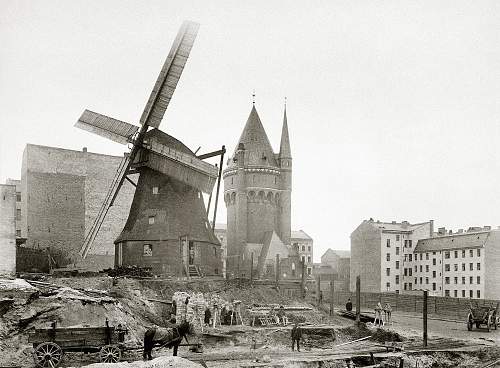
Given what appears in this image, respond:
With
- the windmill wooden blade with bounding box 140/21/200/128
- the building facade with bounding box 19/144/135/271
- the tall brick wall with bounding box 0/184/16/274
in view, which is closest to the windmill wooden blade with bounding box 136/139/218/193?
the windmill wooden blade with bounding box 140/21/200/128

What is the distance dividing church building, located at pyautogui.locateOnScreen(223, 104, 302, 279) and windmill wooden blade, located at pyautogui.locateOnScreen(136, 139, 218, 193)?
30.9 m

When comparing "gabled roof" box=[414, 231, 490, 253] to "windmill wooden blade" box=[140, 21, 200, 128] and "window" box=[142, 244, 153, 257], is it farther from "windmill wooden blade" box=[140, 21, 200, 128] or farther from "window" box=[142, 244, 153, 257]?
"windmill wooden blade" box=[140, 21, 200, 128]

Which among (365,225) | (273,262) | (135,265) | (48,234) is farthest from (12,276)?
(365,225)

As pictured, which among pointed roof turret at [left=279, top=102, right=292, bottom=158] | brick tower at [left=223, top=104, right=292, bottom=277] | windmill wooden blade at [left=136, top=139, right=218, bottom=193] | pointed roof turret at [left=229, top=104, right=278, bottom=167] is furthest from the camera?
pointed roof turret at [left=279, top=102, right=292, bottom=158]

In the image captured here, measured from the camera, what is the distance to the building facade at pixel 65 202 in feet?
177

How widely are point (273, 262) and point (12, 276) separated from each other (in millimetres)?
44710

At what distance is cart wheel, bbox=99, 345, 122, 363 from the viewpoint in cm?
1830

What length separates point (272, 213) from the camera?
7250 cm

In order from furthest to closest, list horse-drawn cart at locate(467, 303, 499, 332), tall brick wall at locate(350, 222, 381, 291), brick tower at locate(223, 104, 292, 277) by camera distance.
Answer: tall brick wall at locate(350, 222, 381, 291) → brick tower at locate(223, 104, 292, 277) → horse-drawn cart at locate(467, 303, 499, 332)

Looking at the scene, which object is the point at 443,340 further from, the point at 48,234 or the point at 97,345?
the point at 48,234

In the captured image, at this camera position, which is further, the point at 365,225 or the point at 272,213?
the point at 365,225

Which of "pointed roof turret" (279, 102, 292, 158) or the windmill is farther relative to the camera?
"pointed roof turret" (279, 102, 292, 158)

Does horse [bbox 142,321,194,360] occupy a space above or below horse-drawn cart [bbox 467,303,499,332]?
above

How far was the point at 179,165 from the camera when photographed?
38625 mm
